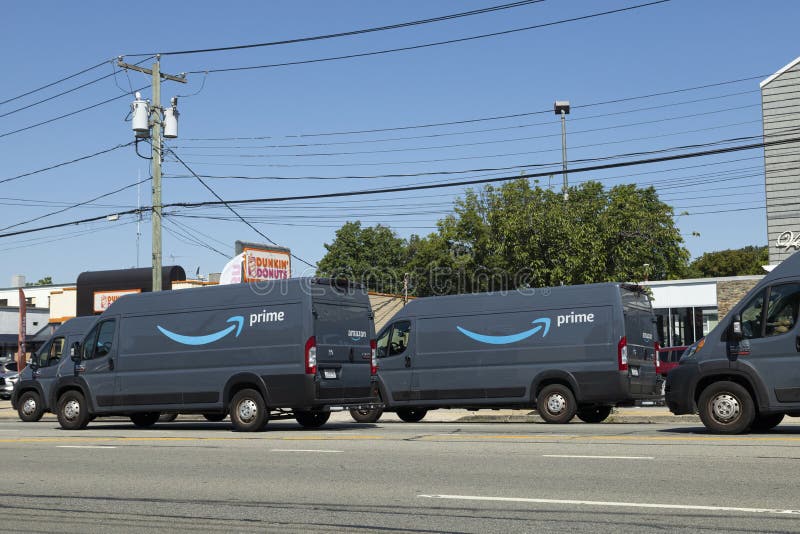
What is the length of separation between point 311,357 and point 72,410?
591 cm

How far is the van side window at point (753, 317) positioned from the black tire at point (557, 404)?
5125mm

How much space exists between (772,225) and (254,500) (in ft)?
107

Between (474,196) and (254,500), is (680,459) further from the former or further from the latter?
(474,196)

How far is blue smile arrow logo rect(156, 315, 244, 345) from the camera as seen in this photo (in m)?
17.4

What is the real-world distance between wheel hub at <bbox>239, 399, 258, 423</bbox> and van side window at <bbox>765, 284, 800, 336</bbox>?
27.5 feet

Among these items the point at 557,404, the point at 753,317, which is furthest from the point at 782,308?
the point at 557,404

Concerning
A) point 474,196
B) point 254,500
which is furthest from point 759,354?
point 474,196

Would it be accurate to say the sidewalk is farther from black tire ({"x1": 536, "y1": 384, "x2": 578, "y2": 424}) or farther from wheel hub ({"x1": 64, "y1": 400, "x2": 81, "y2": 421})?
wheel hub ({"x1": 64, "y1": 400, "x2": 81, "y2": 421})

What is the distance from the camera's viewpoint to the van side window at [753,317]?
13.7 meters

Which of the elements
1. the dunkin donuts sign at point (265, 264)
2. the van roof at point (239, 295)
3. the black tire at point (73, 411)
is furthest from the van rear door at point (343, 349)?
the dunkin donuts sign at point (265, 264)

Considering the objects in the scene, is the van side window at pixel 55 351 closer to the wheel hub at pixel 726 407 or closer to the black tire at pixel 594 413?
the black tire at pixel 594 413

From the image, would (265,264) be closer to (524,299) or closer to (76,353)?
(76,353)

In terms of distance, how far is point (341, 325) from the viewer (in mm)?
17484

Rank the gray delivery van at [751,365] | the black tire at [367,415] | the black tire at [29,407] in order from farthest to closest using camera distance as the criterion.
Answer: the black tire at [29,407] < the black tire at [367,415] < the gray delivery van at [751,365]
